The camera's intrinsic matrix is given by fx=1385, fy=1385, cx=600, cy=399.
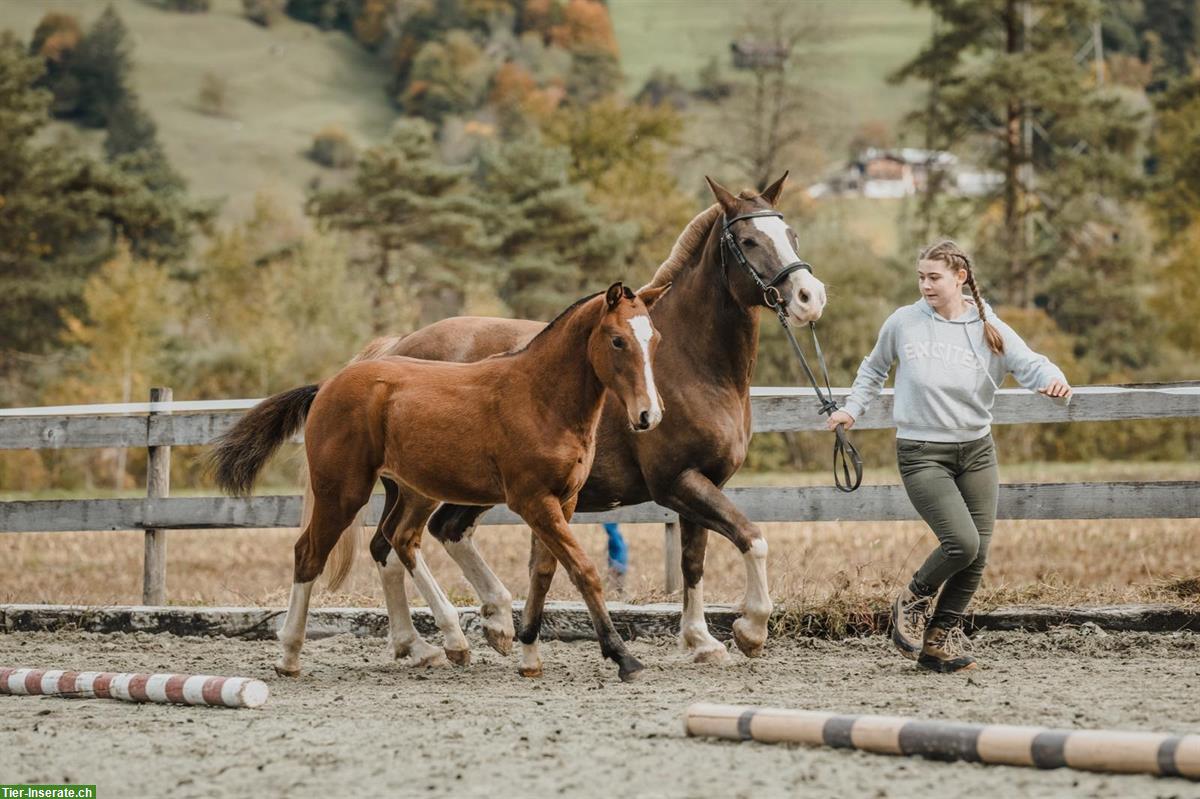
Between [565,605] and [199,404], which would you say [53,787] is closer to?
[565,605]

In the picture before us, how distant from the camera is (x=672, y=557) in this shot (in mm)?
8656

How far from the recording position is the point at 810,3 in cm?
5028

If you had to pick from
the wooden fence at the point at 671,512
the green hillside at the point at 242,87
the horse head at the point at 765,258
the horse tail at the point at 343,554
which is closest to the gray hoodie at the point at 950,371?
the horse head at the point at 765,258

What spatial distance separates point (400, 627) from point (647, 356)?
2.34m

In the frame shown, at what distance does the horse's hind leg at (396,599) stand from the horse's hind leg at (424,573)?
0.27ft

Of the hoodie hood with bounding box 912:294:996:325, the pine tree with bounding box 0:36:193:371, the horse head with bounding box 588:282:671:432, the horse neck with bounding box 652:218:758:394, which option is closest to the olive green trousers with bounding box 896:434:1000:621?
the hoodie hood with bounding box 912:294:996:325

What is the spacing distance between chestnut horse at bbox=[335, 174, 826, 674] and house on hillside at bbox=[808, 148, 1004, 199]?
3505cm

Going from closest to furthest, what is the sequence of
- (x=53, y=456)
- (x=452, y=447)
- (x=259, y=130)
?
(x=452, y=447), (x=53, y=456), (x=259, y=130)

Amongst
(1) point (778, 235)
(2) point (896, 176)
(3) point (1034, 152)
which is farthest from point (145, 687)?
(2) point (896, 176)

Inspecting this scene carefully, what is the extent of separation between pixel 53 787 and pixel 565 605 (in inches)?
165

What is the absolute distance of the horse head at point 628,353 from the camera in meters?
6.07

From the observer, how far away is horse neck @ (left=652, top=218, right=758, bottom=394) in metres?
7.13

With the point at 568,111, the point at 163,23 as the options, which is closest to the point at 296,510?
the point at 568,111

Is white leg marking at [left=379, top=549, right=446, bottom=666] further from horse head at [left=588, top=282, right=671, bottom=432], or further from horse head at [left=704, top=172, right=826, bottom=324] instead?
horse head at [left=704, top=172, right=826, bottom=324]
